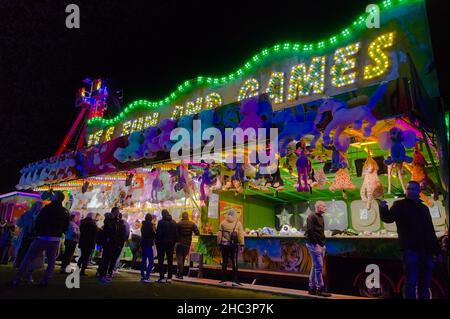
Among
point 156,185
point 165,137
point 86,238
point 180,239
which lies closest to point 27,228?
point 86,238

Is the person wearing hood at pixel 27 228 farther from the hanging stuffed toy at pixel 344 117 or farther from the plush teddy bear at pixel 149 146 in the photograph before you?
the hanging stuffed toy at pixel 344 117

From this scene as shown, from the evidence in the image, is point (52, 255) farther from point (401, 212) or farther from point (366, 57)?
point (366, 57)

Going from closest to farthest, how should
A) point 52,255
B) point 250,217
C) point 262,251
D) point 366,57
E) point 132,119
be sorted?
point 52,255
point 366,57
point 262,251
point 250,217
point 132,119

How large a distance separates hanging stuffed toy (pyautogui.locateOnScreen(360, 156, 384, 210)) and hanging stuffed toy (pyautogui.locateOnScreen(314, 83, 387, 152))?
1.85 metres

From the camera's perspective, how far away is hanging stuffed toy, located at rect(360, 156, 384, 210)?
7.96m

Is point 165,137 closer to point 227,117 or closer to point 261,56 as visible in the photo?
point 227,117

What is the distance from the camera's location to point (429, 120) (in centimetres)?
590

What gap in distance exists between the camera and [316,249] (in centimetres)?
771

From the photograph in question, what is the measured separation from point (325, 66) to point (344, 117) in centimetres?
446

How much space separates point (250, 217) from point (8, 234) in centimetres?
1105

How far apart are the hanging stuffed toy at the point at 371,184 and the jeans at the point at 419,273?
2.63 m

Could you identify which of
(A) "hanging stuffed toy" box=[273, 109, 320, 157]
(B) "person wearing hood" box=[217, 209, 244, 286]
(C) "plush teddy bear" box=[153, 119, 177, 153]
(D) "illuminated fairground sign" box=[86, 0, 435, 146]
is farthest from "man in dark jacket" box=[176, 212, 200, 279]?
(D) "illuminated fairground sign" box=[86, 0, 435, 146]

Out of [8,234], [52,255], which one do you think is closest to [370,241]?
[52,255]

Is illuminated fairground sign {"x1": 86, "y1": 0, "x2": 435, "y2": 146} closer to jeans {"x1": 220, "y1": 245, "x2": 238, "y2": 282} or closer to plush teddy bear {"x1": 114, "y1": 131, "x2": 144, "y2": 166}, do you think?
plush teddy bear {"x1": 114, "y1": 131, "x2": 144, "y2": 166}
